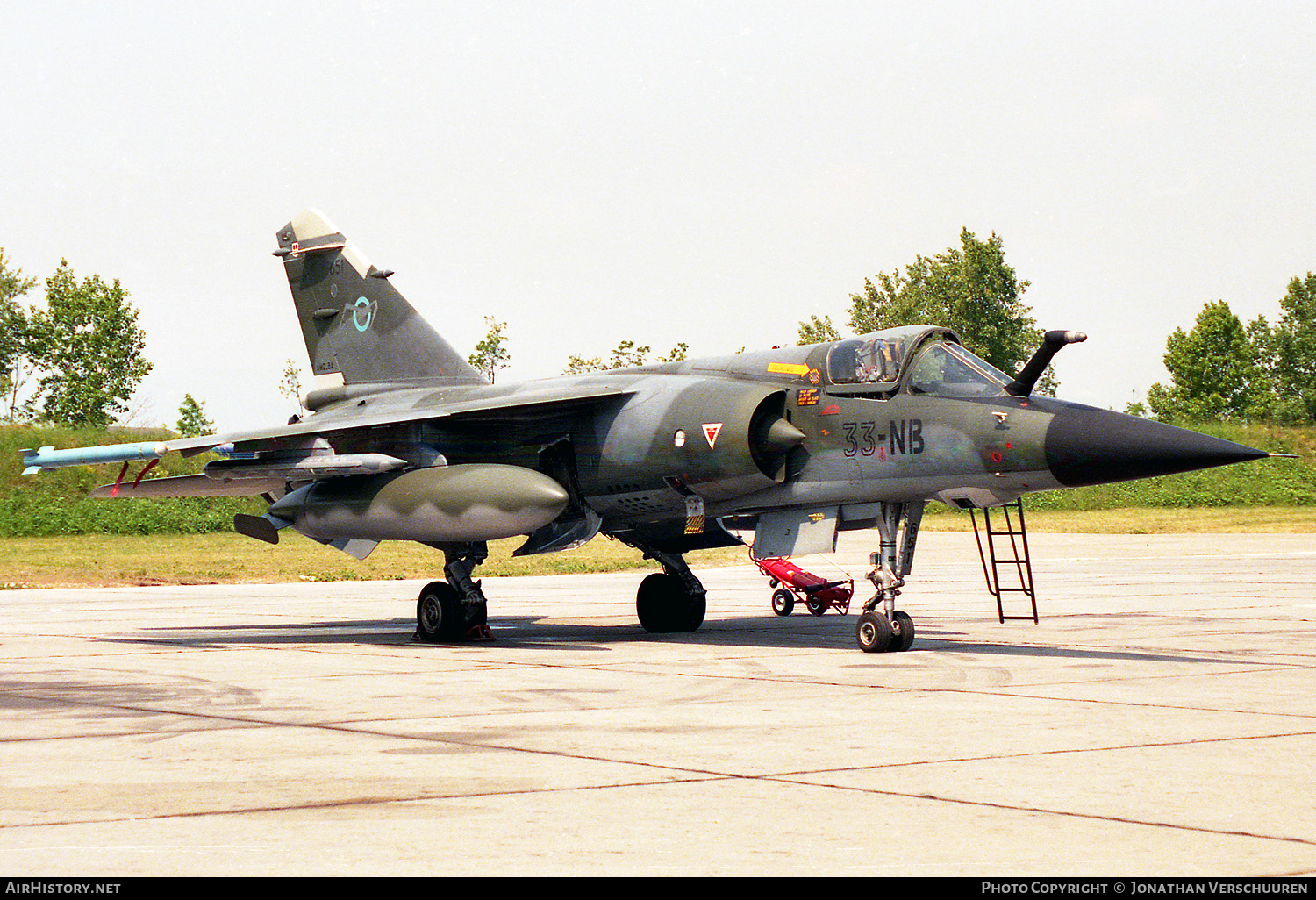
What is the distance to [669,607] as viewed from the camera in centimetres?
1759

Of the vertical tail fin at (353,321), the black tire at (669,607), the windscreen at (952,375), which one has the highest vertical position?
the vertical tail fin at (353,321)

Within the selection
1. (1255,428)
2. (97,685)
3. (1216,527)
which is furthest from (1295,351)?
(97,685)

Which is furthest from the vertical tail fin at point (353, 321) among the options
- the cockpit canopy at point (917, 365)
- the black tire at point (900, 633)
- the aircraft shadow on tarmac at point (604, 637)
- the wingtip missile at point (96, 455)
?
the black tire at point (900, 633)

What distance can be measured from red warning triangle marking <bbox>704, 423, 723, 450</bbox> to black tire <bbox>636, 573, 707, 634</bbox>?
3.19 metres

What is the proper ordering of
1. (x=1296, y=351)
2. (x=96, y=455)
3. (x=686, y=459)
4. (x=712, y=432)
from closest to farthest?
(x=712, y=432) → (x=686, y=459) → (x=96, y=455) → (x=1296, y=351)

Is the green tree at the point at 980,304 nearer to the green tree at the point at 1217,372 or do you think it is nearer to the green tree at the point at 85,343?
the green tree at the point at 1217,372

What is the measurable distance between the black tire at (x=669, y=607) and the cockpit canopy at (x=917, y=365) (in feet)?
13.6

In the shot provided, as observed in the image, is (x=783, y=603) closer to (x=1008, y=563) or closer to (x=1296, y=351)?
(x=1008, y=563)

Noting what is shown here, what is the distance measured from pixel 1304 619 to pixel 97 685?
552 inches

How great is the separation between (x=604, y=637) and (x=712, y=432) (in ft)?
A: 11.4

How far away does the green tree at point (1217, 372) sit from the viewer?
100m

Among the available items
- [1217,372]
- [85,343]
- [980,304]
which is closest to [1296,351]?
[1217,372]

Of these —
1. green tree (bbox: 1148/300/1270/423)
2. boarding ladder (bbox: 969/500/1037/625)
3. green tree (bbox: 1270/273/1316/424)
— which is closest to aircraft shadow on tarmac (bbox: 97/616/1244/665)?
boarding ladder (bbox: 969/500/1037/625)
